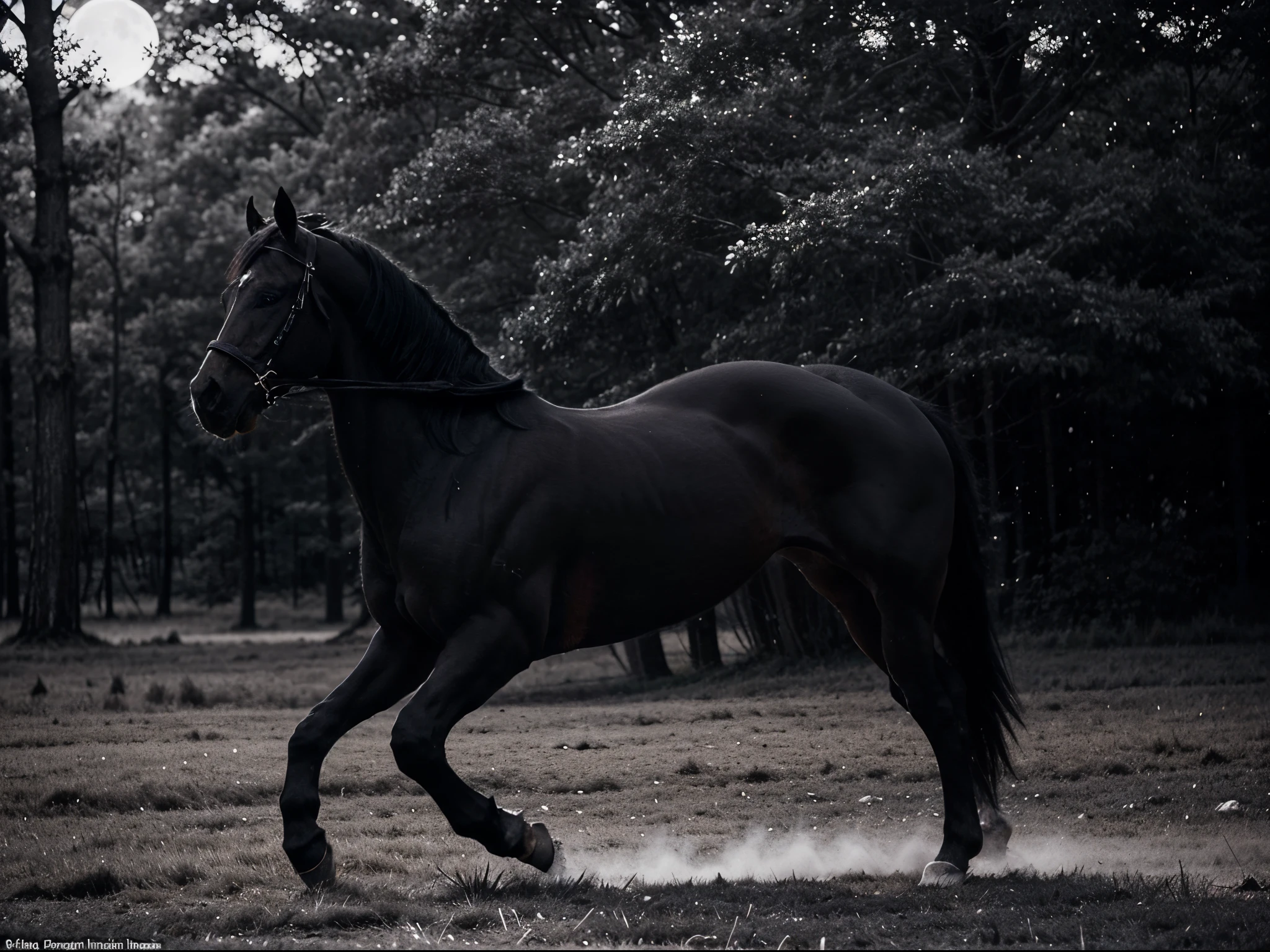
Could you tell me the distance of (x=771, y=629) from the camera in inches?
685

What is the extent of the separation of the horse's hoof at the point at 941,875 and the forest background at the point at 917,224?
333 inches

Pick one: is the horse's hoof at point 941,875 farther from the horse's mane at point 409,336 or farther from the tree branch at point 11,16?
the tree branch at point 11,16

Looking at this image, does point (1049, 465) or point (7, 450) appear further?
point (7, 450)

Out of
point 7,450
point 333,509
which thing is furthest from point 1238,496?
point 7,450

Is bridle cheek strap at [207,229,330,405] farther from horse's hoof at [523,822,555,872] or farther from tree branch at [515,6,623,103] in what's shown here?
tree branch at [515,6,623,103]

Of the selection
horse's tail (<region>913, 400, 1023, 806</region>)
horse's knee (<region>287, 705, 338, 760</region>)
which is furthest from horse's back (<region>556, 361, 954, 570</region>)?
horse's knee (<region>287, 705, 338, 760</region>)

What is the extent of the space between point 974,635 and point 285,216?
3.84 meters

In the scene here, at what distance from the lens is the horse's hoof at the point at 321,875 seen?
5230 mm

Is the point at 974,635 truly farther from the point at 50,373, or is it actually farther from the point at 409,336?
the point at 50,373

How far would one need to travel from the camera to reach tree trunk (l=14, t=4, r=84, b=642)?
22.8 meters

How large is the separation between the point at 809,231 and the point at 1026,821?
725cm

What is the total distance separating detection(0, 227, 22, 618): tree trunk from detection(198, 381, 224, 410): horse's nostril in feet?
104

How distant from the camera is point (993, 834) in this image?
20.1 feet

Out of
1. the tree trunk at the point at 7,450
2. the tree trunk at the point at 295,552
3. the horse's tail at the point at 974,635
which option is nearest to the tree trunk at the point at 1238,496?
the horse's tail at the point at 974,635
